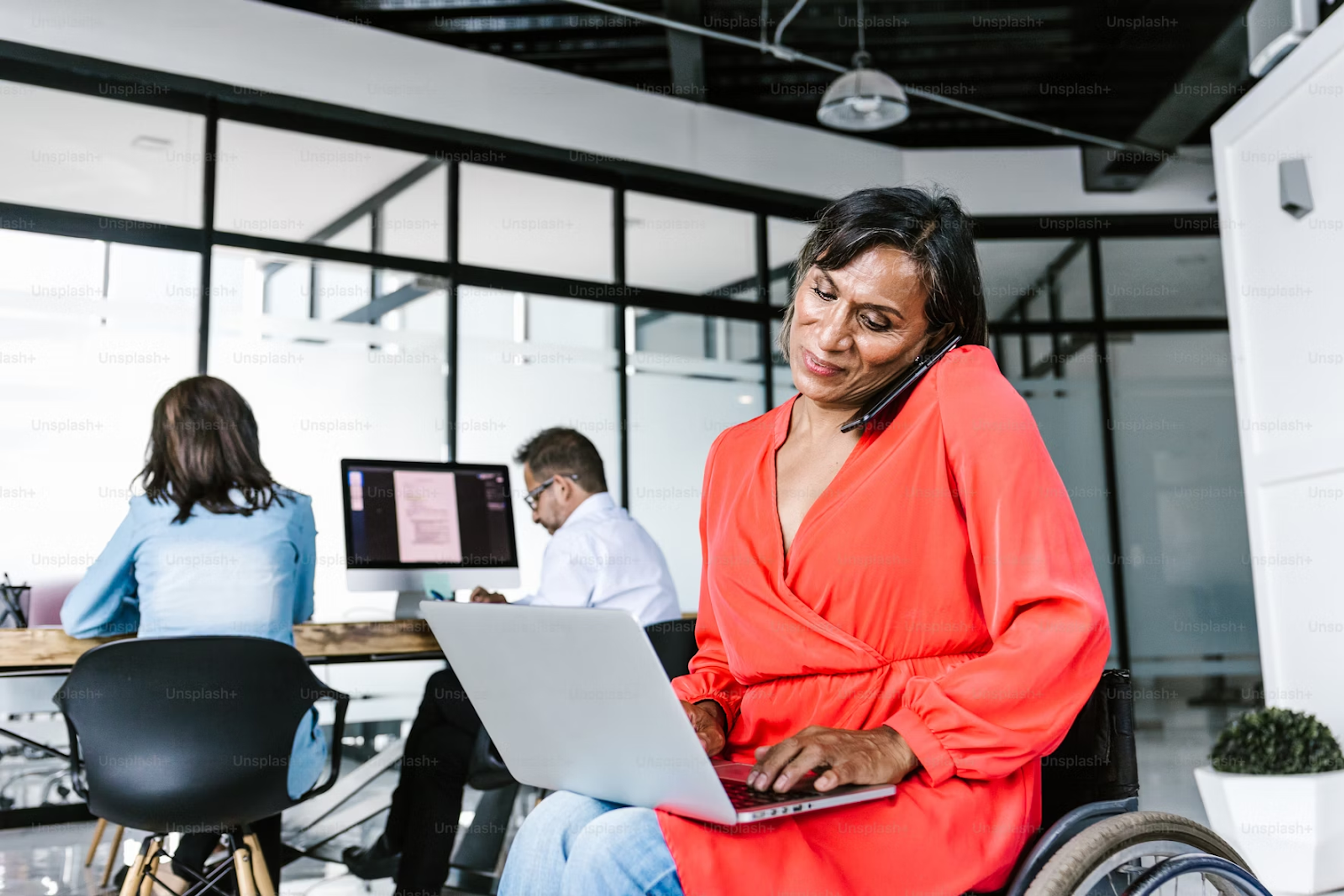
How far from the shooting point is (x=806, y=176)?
6793 millimetres

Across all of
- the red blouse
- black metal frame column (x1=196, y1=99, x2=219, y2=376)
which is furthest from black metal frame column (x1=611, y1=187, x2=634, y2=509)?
the red blouse

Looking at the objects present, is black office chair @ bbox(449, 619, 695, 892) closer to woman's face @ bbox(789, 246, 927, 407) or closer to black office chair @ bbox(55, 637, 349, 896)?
black office chair @ bbox(55, 637, 349, 896)

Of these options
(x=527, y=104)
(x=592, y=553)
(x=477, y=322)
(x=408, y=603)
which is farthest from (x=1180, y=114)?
(x=408, y=603)

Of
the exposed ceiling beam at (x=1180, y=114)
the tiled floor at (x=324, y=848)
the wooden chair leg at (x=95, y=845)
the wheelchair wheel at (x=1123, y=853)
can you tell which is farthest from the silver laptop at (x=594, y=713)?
the exposed ceiling beam at (x=1180, y=114)

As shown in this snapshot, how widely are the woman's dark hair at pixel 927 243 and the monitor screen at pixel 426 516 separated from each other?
7.40 feet

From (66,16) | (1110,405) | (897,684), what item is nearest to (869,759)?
(897,684)

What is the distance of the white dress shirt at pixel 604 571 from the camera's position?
333 centimetres

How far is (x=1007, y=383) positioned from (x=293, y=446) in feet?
14.6

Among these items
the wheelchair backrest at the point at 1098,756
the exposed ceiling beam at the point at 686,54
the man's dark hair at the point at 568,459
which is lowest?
the wheelchair backrest at the point at 1098,756

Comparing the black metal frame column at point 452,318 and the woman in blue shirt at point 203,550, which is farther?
the black metal frame column at point 452,318

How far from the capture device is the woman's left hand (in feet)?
3.72

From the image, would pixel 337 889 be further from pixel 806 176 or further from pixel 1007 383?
pixel 806 176

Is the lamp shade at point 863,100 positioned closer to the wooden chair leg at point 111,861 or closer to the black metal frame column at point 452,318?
the black metal frame column at point 452,318

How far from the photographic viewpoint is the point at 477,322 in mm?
5801
